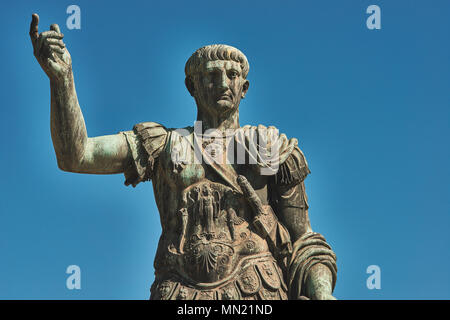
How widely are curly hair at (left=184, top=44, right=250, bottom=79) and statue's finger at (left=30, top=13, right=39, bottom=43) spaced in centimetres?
235

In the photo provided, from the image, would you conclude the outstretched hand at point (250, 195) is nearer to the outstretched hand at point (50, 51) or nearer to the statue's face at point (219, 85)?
the statue's face at point (219, 85)

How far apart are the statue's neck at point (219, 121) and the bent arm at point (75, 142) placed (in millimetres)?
1154

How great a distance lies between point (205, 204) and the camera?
11734 millimetres

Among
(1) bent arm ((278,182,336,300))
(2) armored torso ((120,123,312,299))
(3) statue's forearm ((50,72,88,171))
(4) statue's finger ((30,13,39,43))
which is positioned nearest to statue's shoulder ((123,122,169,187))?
(2) armored torso ((120,123,312,299))

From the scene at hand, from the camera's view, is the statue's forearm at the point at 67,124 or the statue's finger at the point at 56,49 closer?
the statue's finger at the point at 56,49

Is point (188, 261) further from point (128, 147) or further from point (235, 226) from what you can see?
point (128, 147)

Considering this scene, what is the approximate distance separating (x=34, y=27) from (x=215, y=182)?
3053 millimetres

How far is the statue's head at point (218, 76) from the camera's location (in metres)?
12.3

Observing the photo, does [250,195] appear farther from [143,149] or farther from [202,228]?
[143,149]

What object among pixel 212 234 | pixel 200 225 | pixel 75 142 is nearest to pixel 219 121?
pixel 200 225

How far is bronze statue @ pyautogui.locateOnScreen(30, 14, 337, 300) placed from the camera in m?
11.4

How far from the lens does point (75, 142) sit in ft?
37.9

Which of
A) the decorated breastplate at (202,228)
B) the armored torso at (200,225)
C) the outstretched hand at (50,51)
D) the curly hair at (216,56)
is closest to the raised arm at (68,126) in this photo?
the outstretched hand at (50,51)
